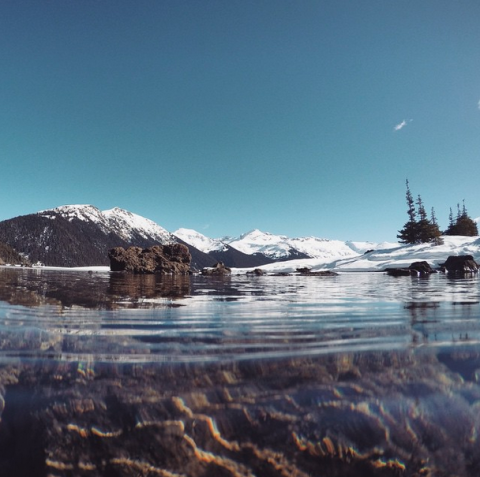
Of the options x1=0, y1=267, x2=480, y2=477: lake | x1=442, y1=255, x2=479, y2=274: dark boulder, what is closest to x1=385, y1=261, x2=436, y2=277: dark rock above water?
x1=442, y1=255, x2=479, y2=274: dark boulder

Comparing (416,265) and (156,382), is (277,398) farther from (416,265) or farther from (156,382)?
(416,265)

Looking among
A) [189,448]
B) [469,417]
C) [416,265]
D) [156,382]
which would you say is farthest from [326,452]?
[416,265]

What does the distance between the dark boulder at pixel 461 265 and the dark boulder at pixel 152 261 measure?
2936 cm

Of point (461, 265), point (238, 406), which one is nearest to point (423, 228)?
point (461, 265)

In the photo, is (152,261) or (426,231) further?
(426,231)

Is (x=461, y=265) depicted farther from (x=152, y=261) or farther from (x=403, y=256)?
(x=152, y=261)

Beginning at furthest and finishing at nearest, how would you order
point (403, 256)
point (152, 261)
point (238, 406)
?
1. point (403, 256)
2. point (152, 261)
3. point (238, 406)

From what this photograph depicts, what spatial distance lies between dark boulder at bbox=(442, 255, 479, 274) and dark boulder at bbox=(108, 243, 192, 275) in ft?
96.3

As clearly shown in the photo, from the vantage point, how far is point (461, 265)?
92.5 feet

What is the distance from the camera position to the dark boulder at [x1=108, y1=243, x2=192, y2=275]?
39750mm

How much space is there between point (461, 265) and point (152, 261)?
1402 inches

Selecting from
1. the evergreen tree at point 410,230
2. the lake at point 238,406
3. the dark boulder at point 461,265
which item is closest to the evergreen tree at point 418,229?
the evergreen tree at point 410,230

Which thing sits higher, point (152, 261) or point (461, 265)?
point (152, 261)

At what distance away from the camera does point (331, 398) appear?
2068 mm
